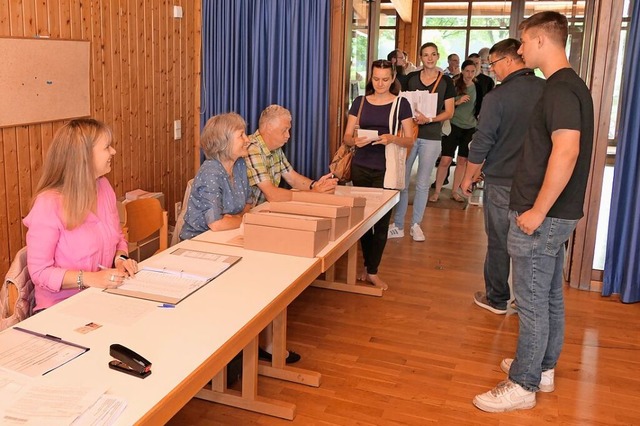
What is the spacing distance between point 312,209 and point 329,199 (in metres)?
0.29

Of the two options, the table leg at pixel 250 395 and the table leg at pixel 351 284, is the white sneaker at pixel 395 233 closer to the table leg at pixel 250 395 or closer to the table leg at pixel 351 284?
the table leg at pixel 351 284

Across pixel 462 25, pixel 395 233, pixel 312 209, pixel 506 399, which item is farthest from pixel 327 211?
pixel 462 25

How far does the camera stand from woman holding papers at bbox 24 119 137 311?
7.27 ft

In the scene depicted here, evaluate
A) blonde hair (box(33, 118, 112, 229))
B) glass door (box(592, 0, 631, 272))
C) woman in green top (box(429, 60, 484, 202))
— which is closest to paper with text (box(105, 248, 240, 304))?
blonde hair (box(33, 118, 112, 229))

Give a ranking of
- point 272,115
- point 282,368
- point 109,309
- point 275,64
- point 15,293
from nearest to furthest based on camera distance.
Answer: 1. point 109,309
2. point 15,293
3. point 282,368
4. point 272,115
5. point 275,64

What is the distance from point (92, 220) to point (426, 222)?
408 centimetres

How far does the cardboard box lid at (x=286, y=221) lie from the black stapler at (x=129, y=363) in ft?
3.52

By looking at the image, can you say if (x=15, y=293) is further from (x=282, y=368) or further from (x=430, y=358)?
(x=430, y=358)

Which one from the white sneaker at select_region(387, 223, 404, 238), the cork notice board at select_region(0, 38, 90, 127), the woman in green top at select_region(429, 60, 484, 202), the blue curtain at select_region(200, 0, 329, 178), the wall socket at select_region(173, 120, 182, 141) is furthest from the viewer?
the woman in green top at select_region(429, 60, 484, 202)

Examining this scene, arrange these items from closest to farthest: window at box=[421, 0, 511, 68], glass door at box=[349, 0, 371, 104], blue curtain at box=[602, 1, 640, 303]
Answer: blue curtain at box=[602, 1, 640, 303]
glass door at box=[349, 0, 371, 104]
window at box=[421, 0, 511, 68]

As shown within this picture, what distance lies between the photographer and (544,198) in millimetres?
2400

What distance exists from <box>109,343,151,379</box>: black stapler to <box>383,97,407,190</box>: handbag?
2.70 m

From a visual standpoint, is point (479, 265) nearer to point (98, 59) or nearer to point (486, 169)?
point (486, 169)

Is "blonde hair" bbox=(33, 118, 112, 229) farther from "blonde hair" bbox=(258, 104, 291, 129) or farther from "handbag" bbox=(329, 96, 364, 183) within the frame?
"handbag" bbox=(329, 96, 364, 183)
